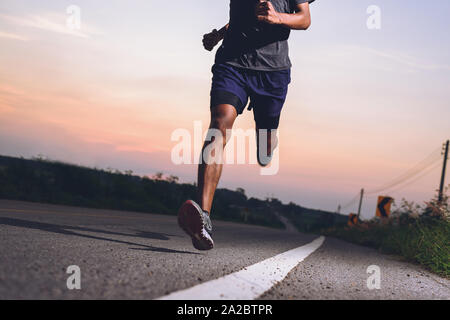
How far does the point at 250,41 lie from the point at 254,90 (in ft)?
1.50

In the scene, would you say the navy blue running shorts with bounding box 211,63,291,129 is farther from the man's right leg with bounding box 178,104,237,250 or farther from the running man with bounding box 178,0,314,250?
the man's right leg with bounding box 178,104,237,250

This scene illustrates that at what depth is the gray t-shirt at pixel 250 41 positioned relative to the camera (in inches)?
157

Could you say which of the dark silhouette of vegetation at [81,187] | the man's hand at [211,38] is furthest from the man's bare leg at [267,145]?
the dark silhouette of vegetation at [81,187]

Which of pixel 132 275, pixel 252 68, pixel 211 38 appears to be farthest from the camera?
pixel 211 38

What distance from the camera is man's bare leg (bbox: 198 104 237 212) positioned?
344cm

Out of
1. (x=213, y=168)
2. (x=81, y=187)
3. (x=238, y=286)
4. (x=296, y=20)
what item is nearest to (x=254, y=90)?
(x=296, y=20)

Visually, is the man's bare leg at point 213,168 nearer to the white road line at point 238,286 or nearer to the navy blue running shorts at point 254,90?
the navy blue running shorts at point 254,90

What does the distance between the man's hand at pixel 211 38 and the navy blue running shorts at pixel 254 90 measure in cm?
64

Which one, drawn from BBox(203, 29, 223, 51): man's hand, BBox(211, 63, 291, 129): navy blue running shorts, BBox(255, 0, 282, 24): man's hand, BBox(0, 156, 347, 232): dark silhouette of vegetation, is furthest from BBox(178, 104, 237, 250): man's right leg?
BBox(0, 156, 347, 232): dark silhouette of vegetation

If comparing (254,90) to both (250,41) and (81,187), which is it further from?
(81,187)

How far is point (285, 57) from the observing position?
424cm

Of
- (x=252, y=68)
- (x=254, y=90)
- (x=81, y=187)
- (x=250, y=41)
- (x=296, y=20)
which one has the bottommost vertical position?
(x=81, y=187)

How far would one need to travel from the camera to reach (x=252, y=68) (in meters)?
3.98

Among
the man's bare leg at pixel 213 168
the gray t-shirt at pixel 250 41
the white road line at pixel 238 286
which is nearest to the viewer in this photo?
the white road line at pixel 238 286
